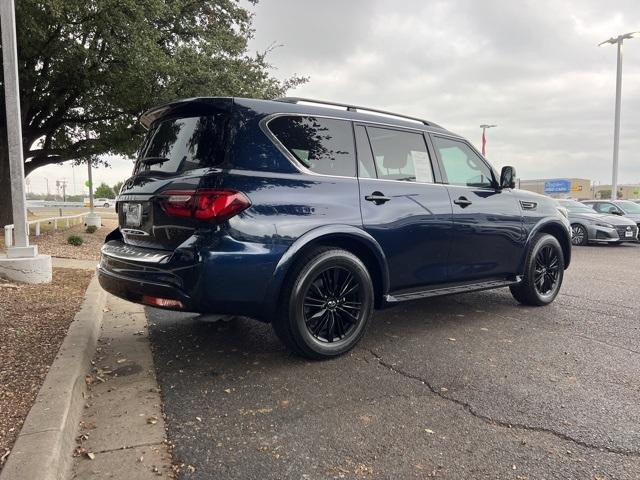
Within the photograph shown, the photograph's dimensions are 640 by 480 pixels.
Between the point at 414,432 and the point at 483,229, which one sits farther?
the point at 483,229

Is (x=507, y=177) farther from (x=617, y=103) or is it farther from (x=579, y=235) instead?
(x=617, y=103)

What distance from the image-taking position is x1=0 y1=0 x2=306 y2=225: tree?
10.5 meters

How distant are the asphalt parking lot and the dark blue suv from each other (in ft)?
1.49

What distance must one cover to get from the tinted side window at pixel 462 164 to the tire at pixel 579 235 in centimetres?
1150

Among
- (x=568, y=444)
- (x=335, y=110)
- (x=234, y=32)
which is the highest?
(x=234, y=32)

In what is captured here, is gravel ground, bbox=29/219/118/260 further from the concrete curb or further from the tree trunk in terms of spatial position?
the concrete curb

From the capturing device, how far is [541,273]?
18.6ft

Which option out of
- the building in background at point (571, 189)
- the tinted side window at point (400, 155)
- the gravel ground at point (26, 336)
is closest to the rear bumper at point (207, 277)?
the gravel ground at point (26, 336)

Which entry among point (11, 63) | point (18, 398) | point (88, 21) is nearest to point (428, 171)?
point (18, 398)

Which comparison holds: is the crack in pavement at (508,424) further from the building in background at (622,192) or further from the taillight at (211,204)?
the building in background at (622,192)

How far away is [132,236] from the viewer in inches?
146

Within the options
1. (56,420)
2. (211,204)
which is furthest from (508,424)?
(56,420)

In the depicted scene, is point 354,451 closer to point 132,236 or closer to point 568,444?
point 568,444

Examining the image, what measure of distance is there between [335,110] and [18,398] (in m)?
2.98
